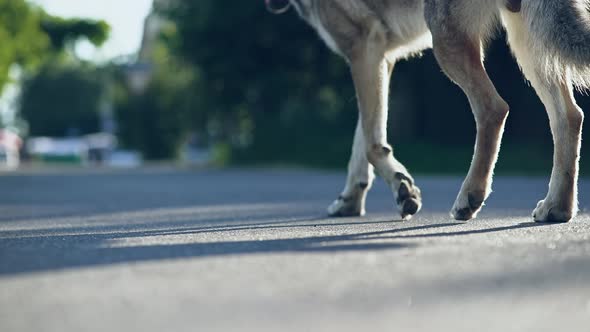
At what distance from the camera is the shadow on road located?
354 centimetres

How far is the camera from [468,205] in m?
4.95

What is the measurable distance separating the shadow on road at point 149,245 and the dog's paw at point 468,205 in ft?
0.31

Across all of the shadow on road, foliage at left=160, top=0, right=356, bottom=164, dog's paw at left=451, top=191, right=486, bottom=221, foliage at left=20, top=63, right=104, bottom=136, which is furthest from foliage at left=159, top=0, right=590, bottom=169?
foliage at left=20, top=63, right=104, bottom=136

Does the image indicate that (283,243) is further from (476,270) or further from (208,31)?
(208,31)

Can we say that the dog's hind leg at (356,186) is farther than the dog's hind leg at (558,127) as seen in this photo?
Yes

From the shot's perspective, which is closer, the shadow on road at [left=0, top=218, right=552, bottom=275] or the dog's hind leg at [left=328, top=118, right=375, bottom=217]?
the shadow on road at [left=0, top=218, right=552, bottom=275]

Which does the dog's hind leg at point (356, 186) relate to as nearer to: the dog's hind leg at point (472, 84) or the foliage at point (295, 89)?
the dog's hind leg at point (472, 84)

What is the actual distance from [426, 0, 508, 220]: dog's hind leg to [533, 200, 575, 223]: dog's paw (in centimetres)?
32

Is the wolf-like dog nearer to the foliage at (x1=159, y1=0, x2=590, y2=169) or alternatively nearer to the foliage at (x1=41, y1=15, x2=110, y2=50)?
the foliage at (x1=159, y1=0, x2=590, y2=169)

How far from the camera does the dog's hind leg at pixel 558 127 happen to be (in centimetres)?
488

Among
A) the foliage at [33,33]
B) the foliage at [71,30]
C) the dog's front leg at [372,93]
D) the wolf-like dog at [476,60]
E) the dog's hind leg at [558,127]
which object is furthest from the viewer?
the foliage at [71,30]

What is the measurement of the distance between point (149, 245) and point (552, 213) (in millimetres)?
2184

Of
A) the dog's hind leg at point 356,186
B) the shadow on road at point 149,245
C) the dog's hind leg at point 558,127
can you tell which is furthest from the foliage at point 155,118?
the shadow on road at point 149,245

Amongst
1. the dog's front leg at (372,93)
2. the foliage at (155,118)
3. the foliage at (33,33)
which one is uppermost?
the foliage at (33,33)
